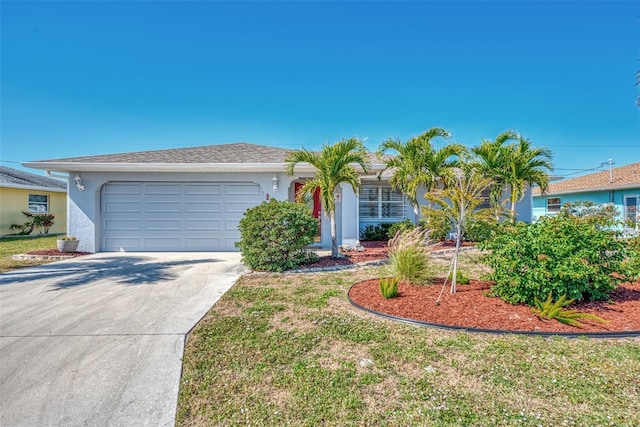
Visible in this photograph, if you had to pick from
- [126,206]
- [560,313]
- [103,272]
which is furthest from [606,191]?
[126,206]

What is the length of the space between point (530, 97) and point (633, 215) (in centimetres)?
805

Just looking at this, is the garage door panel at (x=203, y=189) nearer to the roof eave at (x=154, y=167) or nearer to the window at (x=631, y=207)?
the roof eave at (x=154, y=167)

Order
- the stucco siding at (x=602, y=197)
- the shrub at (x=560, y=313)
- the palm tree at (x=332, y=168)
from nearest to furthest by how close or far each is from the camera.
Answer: the shrub at (x=560, y=313), the palm tree at (x=332, y=168), the stucco siding at (x=602, y=197)

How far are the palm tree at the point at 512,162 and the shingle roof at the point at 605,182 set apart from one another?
7.16 meters

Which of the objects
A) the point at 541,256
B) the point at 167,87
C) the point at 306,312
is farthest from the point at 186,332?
the point at 167,87

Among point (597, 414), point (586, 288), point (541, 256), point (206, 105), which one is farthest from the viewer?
point (206, 105)

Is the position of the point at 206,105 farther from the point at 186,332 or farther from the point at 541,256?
the point at 541,256

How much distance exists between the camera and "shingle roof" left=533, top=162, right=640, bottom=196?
16.1m

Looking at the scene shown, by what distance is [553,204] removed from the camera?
69.8 feet

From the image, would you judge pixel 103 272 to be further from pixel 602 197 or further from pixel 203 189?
pixel 602 197

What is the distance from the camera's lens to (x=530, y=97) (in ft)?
Result: 53.0

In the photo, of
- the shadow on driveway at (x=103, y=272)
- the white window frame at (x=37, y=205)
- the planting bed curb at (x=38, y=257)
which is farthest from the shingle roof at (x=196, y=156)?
the white window frame at (x=37, y=205)

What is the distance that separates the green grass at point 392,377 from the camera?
88.6 inches

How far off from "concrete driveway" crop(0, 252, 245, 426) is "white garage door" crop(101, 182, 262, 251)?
11.5ft
